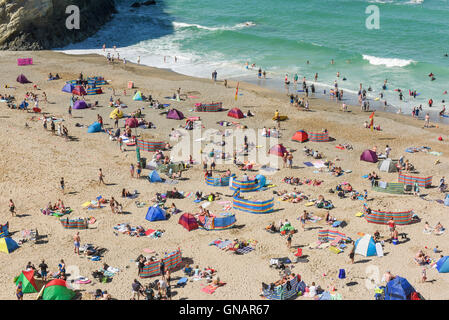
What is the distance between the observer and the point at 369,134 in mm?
38969

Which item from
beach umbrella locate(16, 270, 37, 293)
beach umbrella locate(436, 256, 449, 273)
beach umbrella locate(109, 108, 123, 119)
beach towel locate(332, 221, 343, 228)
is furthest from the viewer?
beach umbrella locate(109, 108, 123, 119)

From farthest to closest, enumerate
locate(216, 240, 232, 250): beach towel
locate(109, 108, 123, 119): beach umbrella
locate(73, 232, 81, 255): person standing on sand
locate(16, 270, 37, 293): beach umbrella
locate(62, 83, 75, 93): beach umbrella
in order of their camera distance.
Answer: locate(62, 83, 75, 93): beach umbrella < locate(109, 108, 123, 119): beach umbrella < locate(216, 240, 232, 250): beach towel < locate(73, 232, 81, 255): person standing on sand < locate(16, 270, 37, 293): beach umbrella

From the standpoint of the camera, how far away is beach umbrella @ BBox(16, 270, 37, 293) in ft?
67.0

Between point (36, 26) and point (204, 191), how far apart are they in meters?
43.2

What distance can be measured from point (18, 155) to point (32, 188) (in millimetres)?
5017

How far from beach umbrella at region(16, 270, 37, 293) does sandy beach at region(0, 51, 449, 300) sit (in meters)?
0.40

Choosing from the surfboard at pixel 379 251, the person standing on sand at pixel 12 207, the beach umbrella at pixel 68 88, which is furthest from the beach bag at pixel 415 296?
the beach umbrella at pixel 68 88

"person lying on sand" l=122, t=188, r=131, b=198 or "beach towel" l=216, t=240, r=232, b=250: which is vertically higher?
"person lying on sand" l=122, t=188, r=131, b=198

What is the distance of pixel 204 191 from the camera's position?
1192 inches

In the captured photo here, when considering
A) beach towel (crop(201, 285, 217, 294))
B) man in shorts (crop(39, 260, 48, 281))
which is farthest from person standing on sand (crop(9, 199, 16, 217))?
beach towel (crop(201, 285, 217, 294))

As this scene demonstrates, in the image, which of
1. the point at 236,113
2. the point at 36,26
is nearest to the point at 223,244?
the point at 236,113

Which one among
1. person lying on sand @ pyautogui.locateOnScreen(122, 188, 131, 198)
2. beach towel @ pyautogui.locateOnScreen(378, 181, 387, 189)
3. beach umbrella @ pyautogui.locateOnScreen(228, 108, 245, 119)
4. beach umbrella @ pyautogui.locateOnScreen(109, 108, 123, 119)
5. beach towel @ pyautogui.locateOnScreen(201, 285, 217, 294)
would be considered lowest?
beach towel @ pyautogui.locateOnScreen(201, 285, 217, 294)

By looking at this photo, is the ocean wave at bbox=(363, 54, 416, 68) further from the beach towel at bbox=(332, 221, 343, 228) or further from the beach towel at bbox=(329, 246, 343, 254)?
the beach towel at bbox=(329, 246, 343, 254)
